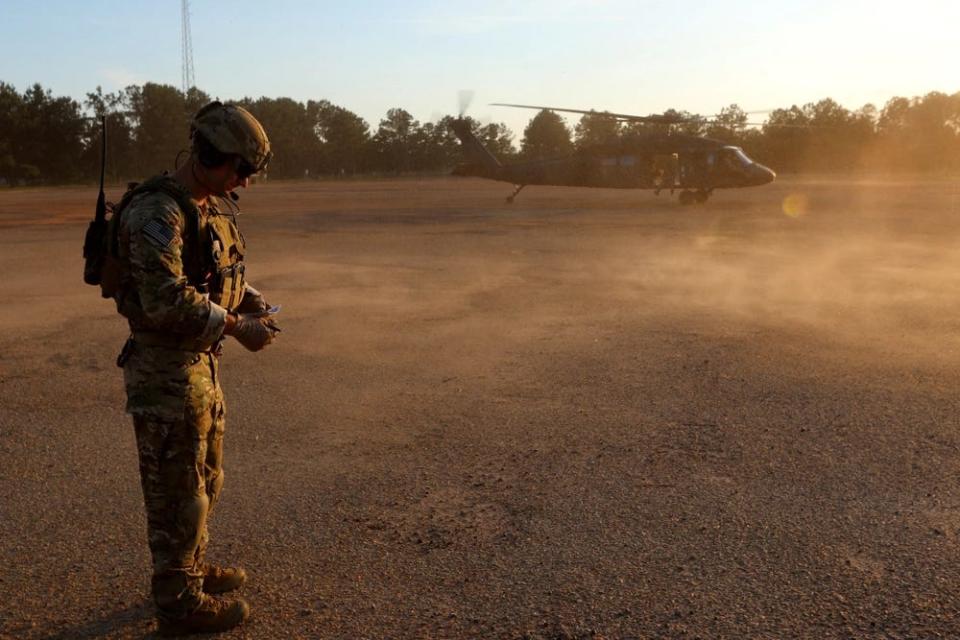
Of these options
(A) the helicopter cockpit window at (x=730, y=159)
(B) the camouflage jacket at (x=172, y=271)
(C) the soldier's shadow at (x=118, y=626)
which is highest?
(A) the helicopter cockpit window at (x=730, y=159)

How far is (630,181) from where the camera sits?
28.8 meters

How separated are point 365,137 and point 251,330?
111738mm

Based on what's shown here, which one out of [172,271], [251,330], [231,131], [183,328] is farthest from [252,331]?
[231,131]

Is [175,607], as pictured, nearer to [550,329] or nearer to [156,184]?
[156,184]

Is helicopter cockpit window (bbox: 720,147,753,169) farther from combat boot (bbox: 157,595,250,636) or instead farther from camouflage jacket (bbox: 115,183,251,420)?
combat boot (bbox: 157,595,250,636)

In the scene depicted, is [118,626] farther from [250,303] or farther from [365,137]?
[365,137]

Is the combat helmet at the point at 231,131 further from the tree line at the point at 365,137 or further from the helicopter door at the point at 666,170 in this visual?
the tree line at the point at 365,137

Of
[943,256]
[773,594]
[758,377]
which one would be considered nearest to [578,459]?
[773,594]

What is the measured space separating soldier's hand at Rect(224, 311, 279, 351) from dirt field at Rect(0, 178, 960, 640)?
117cm

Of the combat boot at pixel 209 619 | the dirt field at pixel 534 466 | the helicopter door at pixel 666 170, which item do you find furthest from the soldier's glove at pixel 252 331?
the helicopter door at pixel 666 170

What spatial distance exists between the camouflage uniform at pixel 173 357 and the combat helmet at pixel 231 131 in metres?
0.24

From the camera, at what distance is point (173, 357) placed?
3.01 metres

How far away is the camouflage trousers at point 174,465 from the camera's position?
3.00m

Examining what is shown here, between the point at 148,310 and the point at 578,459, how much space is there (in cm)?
303
